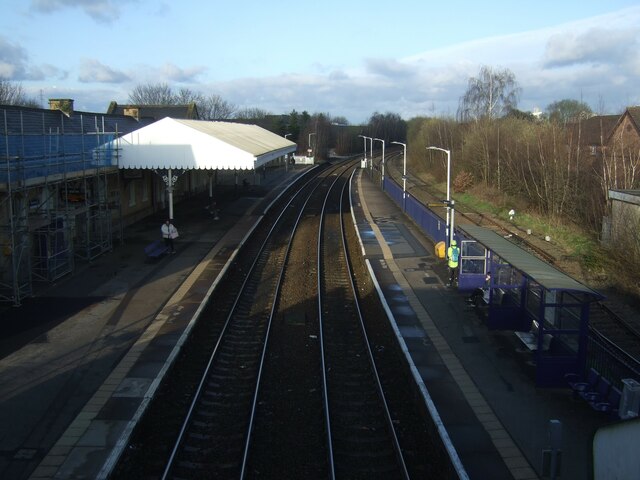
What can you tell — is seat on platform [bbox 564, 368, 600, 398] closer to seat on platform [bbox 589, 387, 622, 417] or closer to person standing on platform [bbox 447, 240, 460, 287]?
Answer: seat on platform [bbox 589, 387, 622, 417]

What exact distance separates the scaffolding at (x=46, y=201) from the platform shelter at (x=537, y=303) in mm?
11006

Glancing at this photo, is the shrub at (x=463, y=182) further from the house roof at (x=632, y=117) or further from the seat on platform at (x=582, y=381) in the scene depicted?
the seat on platform at (x=582, y=381)

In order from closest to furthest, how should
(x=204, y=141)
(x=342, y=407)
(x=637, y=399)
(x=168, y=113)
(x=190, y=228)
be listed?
(x=637, y=399) < (x=342, y=407) < (x=204, y=141) < (x=190, y=228) < (x=168, y=113)

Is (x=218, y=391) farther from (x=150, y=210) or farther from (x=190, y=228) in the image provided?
(x=150, y=210)

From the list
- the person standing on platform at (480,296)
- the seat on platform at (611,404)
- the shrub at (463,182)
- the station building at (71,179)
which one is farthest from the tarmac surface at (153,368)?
the shrub at (463,182)

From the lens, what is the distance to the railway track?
26.3ft

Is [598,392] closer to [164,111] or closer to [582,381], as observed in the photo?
[582,381]

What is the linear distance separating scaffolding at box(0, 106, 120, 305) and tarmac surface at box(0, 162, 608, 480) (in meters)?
0.78

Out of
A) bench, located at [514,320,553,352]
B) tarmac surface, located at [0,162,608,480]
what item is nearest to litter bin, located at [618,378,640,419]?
tarmac surface, located at [0,162,608,480]

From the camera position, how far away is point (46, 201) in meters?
16.8

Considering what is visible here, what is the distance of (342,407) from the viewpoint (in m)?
9.77

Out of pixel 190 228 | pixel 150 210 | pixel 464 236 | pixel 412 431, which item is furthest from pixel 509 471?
pixel 150 210

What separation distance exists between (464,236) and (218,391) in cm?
1001

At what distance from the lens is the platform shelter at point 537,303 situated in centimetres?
1024
